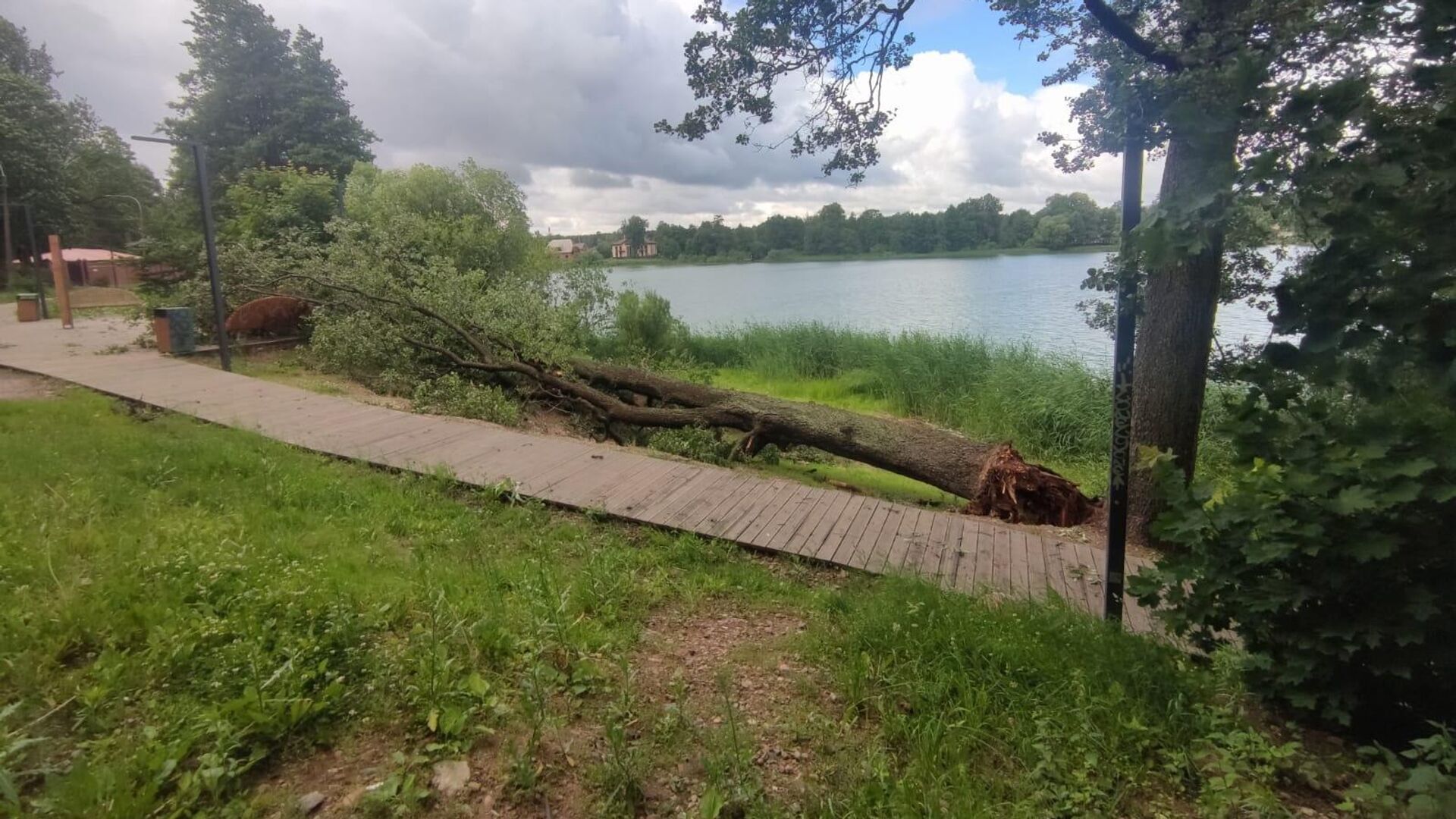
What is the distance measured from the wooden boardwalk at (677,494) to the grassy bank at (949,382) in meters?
3.56

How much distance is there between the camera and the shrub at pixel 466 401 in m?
7.81

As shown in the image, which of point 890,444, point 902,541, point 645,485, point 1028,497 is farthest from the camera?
point 890,444

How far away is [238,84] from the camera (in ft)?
108

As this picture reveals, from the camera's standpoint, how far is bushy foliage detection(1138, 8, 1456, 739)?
171cm

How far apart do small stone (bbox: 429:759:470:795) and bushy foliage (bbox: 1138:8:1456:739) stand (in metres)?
2.42

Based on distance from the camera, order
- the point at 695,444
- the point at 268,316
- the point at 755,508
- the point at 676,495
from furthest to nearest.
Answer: the point at 268,316 < the point at 695,444 < the point at 676,495 < the point at 755,508

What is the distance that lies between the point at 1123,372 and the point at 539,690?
264 cm

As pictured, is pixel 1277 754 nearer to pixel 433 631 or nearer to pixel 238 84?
pixel 433 631

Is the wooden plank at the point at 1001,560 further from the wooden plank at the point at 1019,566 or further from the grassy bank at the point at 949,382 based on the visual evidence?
the grassy bank at the point at 949,382

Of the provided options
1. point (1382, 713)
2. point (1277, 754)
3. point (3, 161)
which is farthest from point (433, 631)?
point (3, 161)

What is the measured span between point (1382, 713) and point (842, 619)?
6.15 feet

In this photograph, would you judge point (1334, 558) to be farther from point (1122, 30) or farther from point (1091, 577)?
point (1122, 30)

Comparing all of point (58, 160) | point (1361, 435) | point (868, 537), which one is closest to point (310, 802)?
point (1361, 435)

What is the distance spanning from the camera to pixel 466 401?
7.96m
